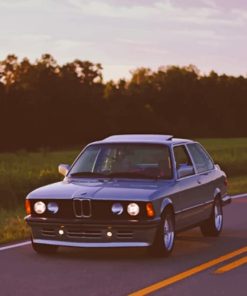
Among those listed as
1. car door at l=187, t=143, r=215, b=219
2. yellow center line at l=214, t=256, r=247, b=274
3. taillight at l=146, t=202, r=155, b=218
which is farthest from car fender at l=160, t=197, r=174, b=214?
car door at l=187, t=143, r=215, b=219

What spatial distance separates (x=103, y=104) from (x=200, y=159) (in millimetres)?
90737

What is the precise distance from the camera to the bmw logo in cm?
1116

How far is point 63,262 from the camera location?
36.3ft

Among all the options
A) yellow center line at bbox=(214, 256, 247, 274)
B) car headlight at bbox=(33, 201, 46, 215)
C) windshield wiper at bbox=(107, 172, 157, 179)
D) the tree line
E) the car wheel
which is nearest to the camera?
yellow center line at bbox=(214, 256, 247, 274)

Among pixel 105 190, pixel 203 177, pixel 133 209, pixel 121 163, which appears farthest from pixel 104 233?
pixel 203 177

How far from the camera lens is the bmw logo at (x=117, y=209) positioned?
11164 mm

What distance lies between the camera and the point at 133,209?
1119 centimetres

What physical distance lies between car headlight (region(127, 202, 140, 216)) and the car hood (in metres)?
0.08

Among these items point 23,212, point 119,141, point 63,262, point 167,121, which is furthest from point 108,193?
point 167,121

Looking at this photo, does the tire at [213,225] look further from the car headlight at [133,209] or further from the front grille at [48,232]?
the front grille at [48,232]

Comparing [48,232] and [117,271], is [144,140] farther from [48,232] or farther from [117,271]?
[117,271]

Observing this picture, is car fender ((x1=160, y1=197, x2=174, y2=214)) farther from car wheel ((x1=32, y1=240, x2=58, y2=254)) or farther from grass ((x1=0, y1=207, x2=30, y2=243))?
grass ((x1=0, y1=207, x2=30, y2=243))

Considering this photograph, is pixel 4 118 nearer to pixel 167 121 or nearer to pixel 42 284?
pixel 167 121

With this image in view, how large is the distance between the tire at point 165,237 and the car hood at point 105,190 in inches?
14.1
